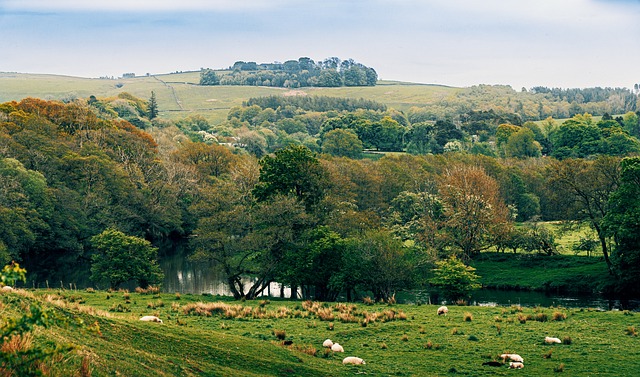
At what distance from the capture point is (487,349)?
98.2ft

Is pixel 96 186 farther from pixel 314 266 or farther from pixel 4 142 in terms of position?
pixel 314 266

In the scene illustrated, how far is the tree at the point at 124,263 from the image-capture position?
168ft

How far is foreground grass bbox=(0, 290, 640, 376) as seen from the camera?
2020cm

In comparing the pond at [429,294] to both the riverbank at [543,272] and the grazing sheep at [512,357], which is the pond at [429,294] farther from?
the grazing sheep at [512,357]

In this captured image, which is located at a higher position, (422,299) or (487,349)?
(487,349)

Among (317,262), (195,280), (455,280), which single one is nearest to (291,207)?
(317,262)

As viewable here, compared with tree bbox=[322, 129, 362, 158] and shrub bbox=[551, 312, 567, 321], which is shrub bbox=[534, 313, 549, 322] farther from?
tree bbox=[322, 129, 362, 158]

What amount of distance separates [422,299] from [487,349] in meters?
27.4

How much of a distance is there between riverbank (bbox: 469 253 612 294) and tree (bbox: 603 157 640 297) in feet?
9.64

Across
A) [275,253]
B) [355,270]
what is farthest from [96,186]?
[355,270]

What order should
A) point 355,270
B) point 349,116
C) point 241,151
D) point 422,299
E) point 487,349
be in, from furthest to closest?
point 349,116, point 241,151, point 422,299, point 355,270, point 487,349

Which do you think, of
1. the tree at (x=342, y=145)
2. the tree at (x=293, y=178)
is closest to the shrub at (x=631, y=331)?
the tree at (x=293, y=178)

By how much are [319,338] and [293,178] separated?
91.9ft

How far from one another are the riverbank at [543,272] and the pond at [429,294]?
197 cm
